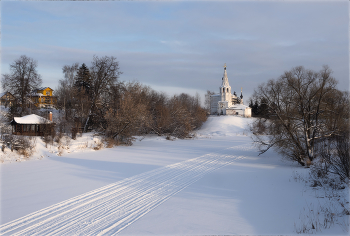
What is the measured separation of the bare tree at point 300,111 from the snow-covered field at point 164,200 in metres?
2.02

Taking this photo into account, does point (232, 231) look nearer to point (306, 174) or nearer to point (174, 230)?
point (174, 230)

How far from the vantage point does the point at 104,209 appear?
7.54 metres

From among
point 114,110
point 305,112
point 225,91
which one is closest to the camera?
point 305,112

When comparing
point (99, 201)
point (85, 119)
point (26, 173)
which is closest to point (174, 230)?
point (99, 201)

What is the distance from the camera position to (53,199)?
8688 mm

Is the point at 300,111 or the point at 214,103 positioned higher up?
the point at 214,103

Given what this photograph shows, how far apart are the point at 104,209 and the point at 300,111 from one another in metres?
14.1

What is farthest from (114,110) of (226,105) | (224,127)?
(226,105)

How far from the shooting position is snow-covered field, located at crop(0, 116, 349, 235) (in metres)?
6.50

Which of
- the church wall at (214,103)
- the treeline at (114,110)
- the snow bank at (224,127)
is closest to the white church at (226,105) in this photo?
the church wall at (214,103)

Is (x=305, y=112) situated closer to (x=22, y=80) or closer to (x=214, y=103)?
(x=22, y=80)

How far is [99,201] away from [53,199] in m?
1.79

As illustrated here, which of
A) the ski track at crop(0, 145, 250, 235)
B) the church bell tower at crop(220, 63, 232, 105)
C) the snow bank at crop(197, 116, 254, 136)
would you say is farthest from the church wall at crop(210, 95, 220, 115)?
the ski track at crop(0, 145, 250, 235)

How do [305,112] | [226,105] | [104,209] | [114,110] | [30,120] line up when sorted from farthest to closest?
1. [226,105]
2. [114,110]
3. [30,120]
4. [305,112]
5. [104,209]
